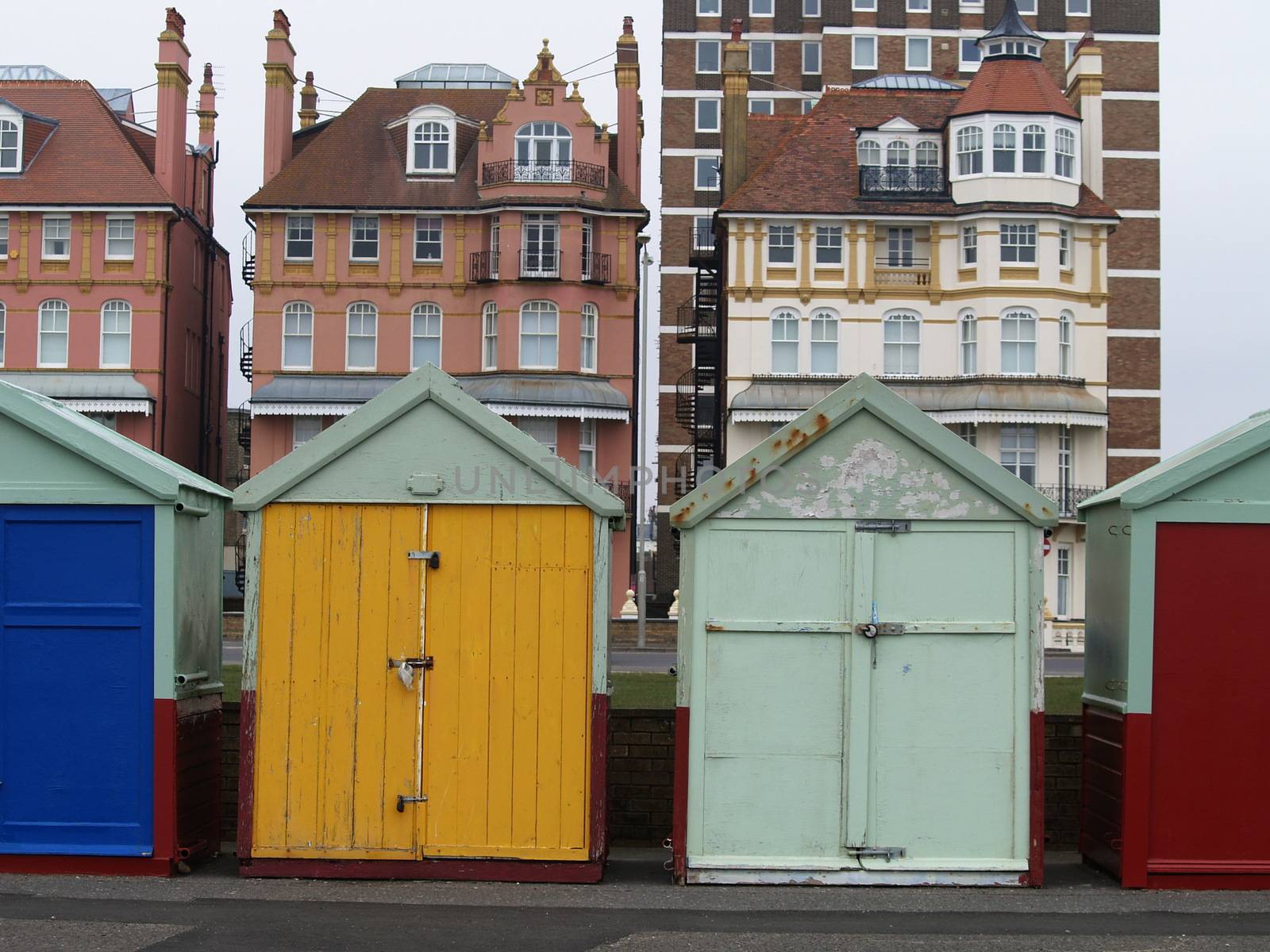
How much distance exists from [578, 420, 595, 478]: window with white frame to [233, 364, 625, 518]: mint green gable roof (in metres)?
33.7

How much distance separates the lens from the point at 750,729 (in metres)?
11.0

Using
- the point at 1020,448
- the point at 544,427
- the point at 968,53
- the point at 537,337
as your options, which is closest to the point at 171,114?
the point at 537,337

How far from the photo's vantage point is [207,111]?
54.3 meters

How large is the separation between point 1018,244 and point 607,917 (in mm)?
37984

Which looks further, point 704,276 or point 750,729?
point 704,276

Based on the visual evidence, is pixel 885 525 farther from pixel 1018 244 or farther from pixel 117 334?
pixel 117 334

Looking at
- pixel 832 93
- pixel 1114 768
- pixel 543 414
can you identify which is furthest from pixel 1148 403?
pixel 1114 768

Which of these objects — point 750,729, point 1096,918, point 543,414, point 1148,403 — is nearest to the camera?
point 1096,918

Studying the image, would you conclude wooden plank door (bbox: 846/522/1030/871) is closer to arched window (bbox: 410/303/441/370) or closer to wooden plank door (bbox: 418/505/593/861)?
wooden plank door (bbox: 418/505/593/861)

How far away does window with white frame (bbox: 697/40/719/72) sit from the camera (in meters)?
68.9

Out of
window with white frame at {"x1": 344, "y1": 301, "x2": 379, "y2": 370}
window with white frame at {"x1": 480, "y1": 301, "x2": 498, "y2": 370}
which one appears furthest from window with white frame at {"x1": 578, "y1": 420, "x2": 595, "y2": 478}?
window with white frame at {"x1": 344, "y1": 301, "x2": 379, "y2": 370}

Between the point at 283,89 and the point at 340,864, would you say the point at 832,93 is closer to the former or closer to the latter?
the point at 283,89

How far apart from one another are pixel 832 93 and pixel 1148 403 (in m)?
20.9

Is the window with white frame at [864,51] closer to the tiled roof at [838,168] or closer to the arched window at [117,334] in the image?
the tiled roof at [838,168]
